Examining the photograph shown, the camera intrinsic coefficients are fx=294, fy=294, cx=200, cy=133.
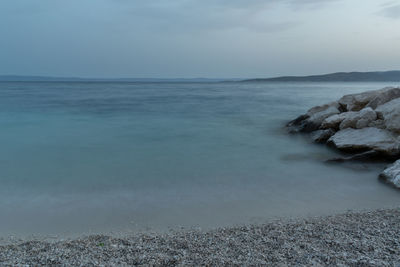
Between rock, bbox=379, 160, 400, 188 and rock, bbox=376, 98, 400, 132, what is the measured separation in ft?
7.52

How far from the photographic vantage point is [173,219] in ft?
16.5

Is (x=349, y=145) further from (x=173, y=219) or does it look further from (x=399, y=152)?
(x=173, y=219)

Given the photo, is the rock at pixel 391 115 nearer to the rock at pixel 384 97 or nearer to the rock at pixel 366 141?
the rock at pixel 366 141

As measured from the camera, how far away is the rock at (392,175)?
618 cm

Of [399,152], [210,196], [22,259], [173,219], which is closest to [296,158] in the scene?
[399,152]

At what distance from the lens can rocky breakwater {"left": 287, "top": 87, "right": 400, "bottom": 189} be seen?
7.97 m

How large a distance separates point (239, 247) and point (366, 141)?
6.65 m

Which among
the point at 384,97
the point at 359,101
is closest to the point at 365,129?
the point at 384,97

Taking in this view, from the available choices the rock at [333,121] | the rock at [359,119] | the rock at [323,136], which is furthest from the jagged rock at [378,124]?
the rock at [323,136]

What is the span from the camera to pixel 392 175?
6434 mm

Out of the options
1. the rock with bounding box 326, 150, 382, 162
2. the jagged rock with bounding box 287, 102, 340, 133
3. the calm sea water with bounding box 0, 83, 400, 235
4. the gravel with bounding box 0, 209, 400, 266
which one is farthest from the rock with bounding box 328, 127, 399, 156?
the gravel with bounding box 0, 209, 400, 266

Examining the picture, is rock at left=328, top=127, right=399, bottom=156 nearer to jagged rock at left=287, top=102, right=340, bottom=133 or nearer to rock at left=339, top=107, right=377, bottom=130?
rock at left=339, top=107, right=377, bottom=130

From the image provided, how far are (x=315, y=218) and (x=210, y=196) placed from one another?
2.07 meters

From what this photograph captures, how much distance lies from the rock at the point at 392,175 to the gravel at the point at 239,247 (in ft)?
6.49
